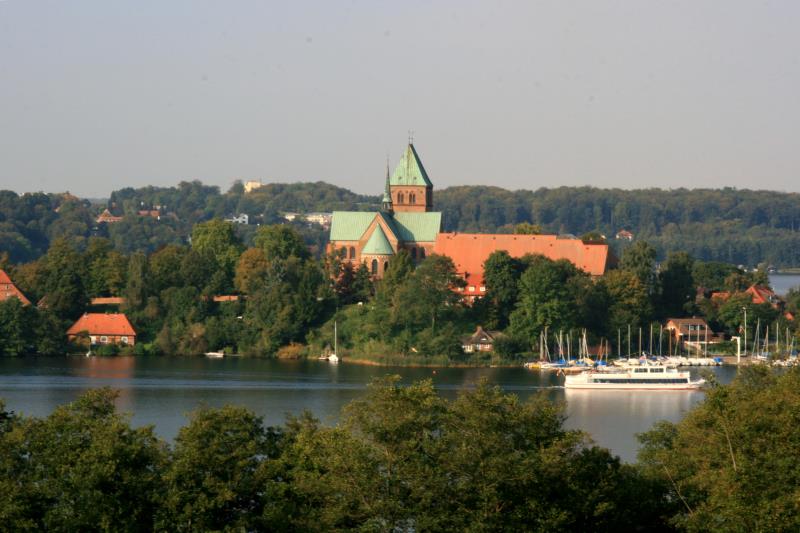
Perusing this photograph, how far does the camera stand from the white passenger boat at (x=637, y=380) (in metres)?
63.9

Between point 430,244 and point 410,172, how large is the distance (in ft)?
22.4

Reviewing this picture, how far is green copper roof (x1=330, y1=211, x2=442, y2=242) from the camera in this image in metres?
84.4

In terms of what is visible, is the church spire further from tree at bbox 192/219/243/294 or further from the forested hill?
the forested hill

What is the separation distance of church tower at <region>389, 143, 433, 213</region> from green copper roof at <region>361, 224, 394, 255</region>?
7.60 m

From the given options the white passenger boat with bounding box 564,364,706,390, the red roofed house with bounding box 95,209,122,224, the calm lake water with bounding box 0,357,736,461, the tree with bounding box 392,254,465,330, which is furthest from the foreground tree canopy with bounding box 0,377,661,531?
the red roofed house with bounding box 95,209,122,224

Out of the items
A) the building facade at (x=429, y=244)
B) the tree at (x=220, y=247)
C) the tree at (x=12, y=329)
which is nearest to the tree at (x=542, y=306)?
the building facade at (x=429, y=244)

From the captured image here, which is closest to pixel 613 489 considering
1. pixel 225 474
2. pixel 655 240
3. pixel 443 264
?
pixel 225 474

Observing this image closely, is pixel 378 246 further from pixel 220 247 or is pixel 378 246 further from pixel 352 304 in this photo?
pixel 220 247

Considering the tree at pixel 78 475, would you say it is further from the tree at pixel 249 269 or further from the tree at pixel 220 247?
the tree at pixel 220 247

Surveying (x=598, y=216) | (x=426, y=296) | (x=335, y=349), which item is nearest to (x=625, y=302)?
(x=426, y=296)

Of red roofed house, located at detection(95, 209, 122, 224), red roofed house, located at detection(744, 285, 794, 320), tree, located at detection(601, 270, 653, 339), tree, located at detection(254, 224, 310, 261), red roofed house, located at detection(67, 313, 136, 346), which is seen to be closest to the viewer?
tree, located at detection(601, 270, 653, 339)

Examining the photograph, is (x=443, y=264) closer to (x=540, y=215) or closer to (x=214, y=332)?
(x=214, y=332)

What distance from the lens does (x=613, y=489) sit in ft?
97.9

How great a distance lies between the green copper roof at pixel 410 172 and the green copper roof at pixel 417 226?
3.87m
